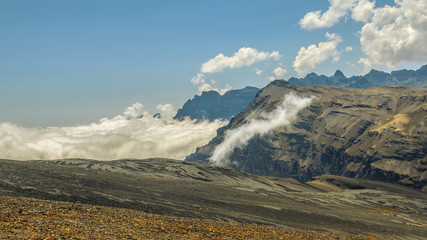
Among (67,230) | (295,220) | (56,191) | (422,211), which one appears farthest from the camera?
(422,211)

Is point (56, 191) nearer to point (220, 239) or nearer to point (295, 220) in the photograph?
point (220, 239)

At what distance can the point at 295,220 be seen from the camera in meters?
77.3

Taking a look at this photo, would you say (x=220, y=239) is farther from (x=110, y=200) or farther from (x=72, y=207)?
(x=110, y=200)

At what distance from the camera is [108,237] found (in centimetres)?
2789

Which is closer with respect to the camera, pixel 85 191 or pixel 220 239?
pixel 220 239

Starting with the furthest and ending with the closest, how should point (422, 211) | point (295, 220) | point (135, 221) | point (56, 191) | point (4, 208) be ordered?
point (422, 211)
point (295, 220)
point (56, 191)
point (135, 221)
point (4, 208)

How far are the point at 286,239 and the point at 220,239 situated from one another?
1116 cm

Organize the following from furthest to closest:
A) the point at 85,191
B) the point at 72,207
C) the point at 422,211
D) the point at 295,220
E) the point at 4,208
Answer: the point at 422,211 < the point at 295,220 < the point at 85,191 < the point at 72,207 < the point at 4,208

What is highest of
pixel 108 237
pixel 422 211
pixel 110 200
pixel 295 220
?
pixel 108 237

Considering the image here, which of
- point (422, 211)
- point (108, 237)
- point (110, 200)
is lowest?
point (422, 211)

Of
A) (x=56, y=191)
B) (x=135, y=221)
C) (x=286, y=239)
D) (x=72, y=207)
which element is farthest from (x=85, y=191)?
(x=286, y=239)

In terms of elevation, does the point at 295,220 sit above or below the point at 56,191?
below

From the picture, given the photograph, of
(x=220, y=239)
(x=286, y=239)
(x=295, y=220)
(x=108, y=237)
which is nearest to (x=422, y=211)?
(x=295, y=220)

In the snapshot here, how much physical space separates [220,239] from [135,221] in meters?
10.4
